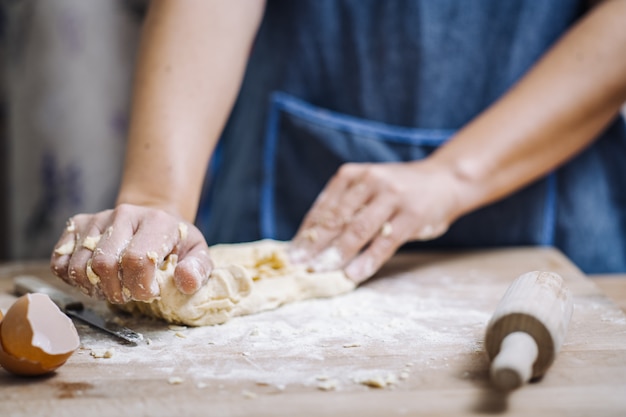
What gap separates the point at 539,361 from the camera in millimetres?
837

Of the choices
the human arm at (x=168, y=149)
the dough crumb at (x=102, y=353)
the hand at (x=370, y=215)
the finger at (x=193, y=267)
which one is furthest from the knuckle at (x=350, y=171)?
the dough crumb at (x=102, y=353)

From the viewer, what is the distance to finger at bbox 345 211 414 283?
1380 mm

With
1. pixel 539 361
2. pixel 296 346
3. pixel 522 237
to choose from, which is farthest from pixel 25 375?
pixel 522 237

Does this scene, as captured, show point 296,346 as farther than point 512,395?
Yes

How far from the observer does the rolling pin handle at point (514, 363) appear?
76cm

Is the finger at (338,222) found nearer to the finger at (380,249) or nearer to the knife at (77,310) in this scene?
the finger at (380,249)

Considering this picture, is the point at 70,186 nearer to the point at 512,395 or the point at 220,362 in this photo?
the point at 220,362

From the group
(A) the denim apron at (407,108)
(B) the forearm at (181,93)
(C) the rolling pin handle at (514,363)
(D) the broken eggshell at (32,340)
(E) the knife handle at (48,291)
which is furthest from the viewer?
(A) the denim apron at (407,108)

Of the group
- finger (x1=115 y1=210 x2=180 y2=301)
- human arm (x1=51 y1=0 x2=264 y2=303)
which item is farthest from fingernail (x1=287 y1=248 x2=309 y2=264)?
finger (x1=115 y1=210 x2=180 y2=301)

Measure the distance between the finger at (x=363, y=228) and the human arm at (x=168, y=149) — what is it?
12.2 inches

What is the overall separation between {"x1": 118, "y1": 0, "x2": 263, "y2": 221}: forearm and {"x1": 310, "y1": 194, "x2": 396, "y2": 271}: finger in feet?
1.02

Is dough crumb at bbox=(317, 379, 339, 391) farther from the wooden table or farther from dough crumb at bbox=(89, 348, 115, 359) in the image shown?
dough crumb at bbox=(89, 348, 115, 359)

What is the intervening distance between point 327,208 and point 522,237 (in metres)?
0.56

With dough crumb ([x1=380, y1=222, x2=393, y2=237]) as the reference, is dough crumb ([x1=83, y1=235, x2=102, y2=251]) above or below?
below
